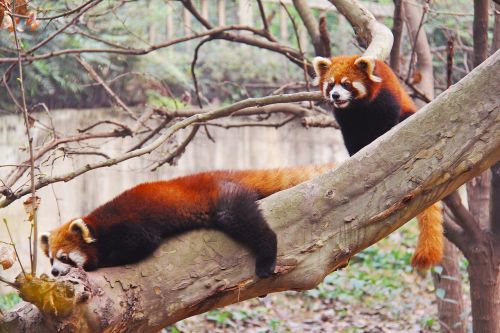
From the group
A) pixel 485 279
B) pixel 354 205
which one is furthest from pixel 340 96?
pixel 485 279

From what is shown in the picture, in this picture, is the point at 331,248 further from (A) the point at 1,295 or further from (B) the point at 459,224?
(A) the point at 1,295

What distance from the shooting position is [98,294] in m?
2.23

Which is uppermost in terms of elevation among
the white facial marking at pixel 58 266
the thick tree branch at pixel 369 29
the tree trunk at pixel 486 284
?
the thick tree branch at pixel 369 29

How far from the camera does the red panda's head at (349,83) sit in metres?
3.93

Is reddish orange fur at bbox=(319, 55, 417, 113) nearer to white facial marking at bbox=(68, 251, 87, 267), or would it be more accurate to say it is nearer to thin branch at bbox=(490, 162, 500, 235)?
thin branch at bbox=(490, 162, 500, 235)

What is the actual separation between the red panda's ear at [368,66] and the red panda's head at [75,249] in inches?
71.7

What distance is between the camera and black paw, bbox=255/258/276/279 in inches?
98.0

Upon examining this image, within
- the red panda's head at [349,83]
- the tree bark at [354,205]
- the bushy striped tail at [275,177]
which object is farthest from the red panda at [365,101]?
the tree bark at [354,205]

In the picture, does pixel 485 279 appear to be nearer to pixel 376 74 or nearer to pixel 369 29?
pixel 376 74

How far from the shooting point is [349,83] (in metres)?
4.01

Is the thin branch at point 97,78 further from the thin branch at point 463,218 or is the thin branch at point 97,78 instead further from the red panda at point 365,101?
the thin branch at point 463,218

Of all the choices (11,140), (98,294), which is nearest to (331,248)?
(98,294)

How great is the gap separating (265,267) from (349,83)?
1858 mm

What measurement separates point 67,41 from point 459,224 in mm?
5365
